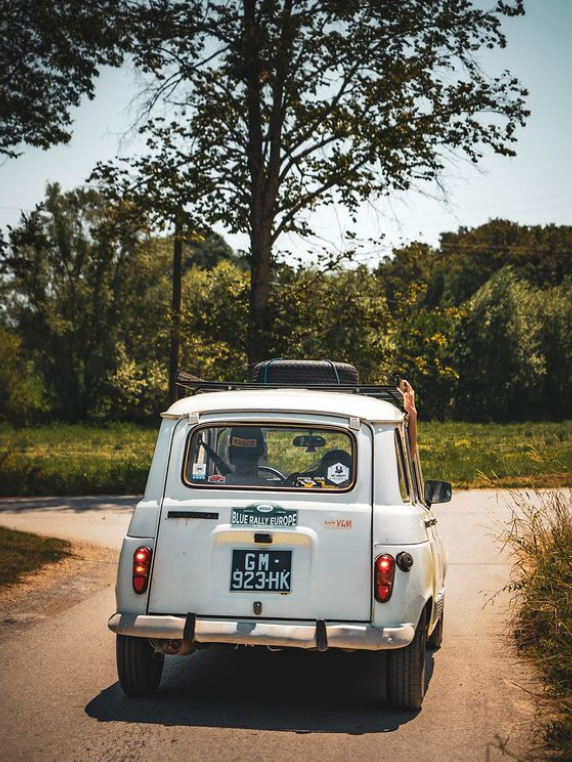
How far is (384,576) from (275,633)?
0.70 meters

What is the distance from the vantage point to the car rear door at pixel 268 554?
6.05 metres

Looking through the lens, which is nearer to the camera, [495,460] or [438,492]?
[438,492]

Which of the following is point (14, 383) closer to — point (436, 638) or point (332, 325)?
point (332, 325)

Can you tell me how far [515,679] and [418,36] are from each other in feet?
68.1

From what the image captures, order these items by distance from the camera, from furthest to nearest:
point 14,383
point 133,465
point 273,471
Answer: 1. point 14,383
2. point 133,465
3. point 273,471

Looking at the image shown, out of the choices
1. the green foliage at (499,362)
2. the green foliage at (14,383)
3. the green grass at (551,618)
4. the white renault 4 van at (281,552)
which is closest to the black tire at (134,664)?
the white renault 4 van at (281,552)

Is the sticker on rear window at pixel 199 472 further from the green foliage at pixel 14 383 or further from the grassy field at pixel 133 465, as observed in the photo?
the green foliage at pixel 14 383

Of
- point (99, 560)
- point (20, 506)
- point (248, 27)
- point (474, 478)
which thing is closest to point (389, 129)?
point (248, 27)

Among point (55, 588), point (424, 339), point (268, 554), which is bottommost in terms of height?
point (55, 588)

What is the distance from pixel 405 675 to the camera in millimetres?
6145

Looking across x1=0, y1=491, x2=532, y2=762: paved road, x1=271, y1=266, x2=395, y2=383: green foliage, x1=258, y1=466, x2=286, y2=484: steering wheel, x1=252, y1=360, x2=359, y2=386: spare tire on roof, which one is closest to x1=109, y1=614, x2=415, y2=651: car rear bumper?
x1=0, y1=491, x2=532, y2=762: paved road

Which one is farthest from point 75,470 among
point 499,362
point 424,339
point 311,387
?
point 499,362

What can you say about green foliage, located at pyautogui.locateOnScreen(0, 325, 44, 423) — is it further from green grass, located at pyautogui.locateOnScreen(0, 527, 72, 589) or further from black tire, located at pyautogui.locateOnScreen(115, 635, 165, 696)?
black tire, located at pyautogui.locateOnScreen(115, 635, 165, 696)

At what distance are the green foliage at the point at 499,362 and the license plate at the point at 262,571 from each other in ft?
183
